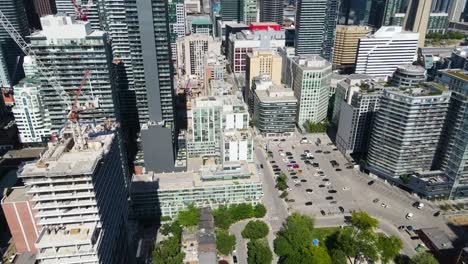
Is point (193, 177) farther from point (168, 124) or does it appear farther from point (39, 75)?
point (39, 75)

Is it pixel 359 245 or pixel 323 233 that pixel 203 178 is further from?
pixel 359 245

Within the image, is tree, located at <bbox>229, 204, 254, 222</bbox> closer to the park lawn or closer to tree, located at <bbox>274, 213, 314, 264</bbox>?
tree, located at <bbox>274, 213, 314, 264</bbox>

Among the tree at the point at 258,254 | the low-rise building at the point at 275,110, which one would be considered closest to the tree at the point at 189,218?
the tree at the point at 258,254

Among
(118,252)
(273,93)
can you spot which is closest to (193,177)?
(118,252)

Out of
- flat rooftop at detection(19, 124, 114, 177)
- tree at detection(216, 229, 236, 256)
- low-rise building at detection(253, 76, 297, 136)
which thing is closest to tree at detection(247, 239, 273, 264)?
tree at detection(216, 229, 236, 256)

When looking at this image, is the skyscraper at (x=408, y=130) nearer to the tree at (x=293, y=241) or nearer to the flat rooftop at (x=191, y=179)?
the tree at (x=293, y=241)

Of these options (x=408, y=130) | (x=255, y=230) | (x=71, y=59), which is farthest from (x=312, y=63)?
(x=71, y=59)
